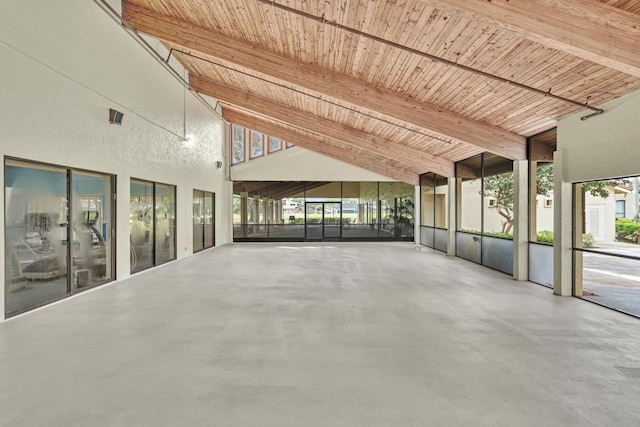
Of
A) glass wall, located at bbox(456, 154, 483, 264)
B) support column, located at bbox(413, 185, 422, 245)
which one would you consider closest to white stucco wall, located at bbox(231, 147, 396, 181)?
support column, located at bbox(413, 185, 422, 245)

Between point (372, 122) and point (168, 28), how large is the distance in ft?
17.0

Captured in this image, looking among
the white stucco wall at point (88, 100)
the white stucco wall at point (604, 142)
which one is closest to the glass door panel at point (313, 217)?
the white stucco wall at point (88, 100)

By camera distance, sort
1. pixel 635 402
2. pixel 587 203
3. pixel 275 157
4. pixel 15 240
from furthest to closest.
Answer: pixel 275 157 → pixel 587 203 → pixel 15 240 → pixel 635 402

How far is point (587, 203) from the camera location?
6848mm

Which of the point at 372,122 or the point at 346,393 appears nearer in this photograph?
the point at 346,393

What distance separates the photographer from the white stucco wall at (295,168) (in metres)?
16.1

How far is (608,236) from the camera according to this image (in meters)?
6.82

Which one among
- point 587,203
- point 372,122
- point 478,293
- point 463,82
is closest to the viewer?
point 463,82

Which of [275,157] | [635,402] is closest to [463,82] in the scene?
[635,402]

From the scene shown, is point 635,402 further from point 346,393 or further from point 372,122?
point 372,122

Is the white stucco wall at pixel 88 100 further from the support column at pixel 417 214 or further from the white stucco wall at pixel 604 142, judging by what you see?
the support column at pixel 417 214

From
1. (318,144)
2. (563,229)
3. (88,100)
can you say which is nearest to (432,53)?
(563,229)

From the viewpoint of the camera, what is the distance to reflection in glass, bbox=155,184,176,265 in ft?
30.1

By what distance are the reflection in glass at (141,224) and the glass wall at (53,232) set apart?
2.81ft
